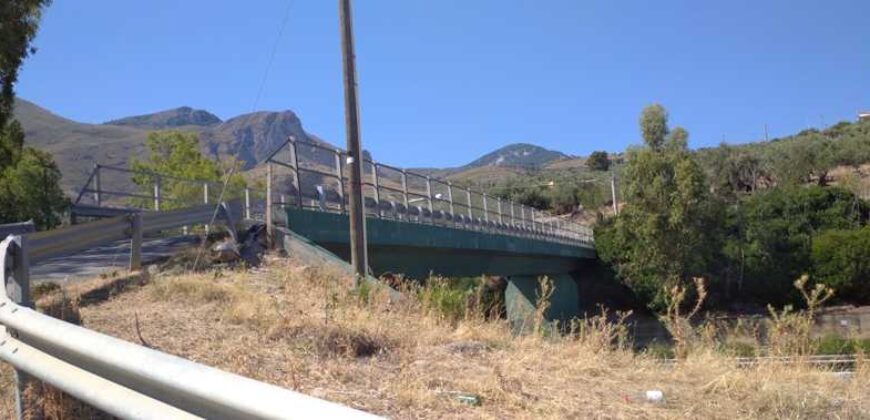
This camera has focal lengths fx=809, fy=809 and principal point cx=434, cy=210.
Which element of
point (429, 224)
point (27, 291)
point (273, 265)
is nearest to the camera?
point (27, 291)

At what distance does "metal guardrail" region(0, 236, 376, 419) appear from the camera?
2.66 meters

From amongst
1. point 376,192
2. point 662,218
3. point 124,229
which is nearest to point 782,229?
point 662,218

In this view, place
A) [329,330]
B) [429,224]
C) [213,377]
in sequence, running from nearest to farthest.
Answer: [213,377] < [329,330] < [429,224]

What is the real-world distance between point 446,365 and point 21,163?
127 ft

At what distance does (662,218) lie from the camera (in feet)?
170

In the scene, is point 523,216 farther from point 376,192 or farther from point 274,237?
point 274,237

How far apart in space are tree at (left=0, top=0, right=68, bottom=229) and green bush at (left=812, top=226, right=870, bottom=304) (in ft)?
146

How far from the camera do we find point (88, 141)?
14625cm

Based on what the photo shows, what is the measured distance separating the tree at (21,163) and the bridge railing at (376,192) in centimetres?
679

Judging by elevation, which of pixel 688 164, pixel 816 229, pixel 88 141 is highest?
pixel 88 141

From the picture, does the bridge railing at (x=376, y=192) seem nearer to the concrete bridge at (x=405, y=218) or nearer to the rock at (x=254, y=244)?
the concrete bridge at (x=405, y=218)

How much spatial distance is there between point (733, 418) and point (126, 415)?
11.3 ft

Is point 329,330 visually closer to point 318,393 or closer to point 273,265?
point 318,393

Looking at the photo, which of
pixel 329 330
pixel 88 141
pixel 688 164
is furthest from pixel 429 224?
pixel 88 141
